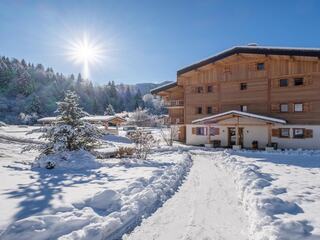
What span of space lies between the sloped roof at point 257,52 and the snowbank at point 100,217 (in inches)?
820

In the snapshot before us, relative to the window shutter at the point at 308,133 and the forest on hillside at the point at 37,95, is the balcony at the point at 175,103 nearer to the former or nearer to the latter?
the window shutter at the point at 308,133

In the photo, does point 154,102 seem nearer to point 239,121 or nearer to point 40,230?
point 239,121

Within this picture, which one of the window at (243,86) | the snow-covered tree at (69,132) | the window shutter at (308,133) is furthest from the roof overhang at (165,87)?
the snow-covered tree at (69,132)

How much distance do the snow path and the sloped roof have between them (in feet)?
62.4

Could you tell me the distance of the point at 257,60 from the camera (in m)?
29.0

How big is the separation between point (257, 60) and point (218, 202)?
23.7 meters

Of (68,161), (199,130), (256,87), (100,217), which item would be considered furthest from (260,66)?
(100,217)

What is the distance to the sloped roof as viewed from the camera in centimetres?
2460

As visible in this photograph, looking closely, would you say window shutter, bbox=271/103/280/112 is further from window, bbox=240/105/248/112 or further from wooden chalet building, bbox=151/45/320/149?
window, bbox=240/105/248/112

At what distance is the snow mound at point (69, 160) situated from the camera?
1419 centimetres

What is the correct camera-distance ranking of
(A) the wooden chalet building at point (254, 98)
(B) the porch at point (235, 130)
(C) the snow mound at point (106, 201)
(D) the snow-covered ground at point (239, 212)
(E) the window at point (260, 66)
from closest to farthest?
(D) the snow-covered ground at point (239, 212)
(C) the snow mound at point (106, 201)
(A) the wooden chalet building at point (254, 98)
(B) the porch at point (235, 130)
(E) the window at point (260, 66)

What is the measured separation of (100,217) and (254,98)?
84.2ft

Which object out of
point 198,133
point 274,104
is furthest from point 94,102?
point 274,104

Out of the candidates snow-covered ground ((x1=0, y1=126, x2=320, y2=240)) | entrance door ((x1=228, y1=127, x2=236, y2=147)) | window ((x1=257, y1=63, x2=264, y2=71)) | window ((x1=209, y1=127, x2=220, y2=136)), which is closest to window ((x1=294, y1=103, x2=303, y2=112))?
window ((x1=257, y1=63, x2=264, y2=71))
